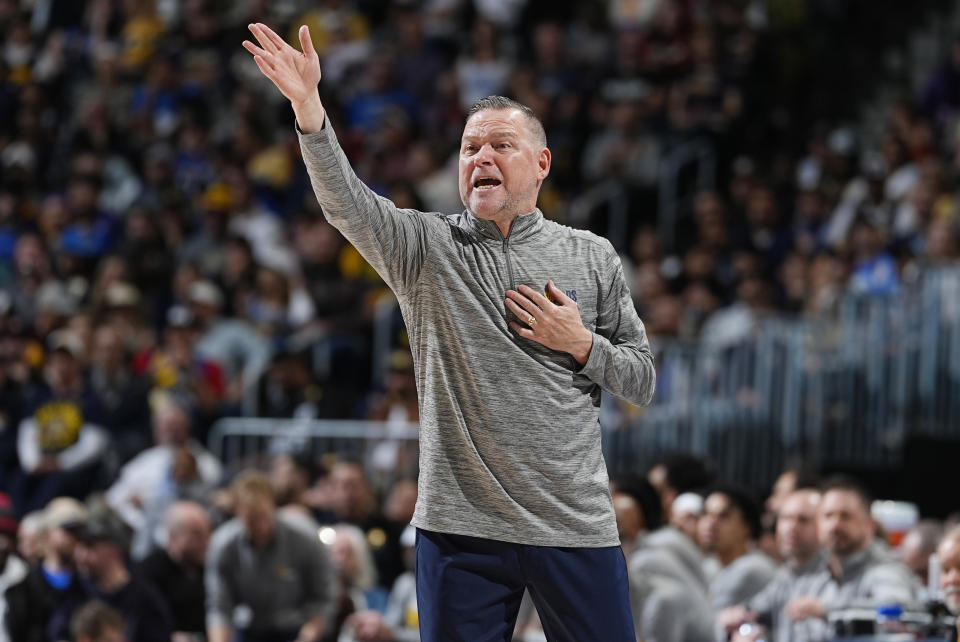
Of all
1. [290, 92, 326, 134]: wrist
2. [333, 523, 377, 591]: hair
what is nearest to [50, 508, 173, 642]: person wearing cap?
[333, 523, 377, 591]: hair

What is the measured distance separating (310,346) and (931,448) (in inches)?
185

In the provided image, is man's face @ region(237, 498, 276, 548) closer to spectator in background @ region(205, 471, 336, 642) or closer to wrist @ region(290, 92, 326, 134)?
spectator in background @ region(205, 471, 336, 642)

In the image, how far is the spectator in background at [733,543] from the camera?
23.4 ft

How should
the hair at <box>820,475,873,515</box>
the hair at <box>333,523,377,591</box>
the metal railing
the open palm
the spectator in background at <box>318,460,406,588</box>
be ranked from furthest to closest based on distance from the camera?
the metal railing → the spectator in background at <box>318,460,406,588</box> → the hair at <box>333,523,377,591</box> → the hair at <box>820,475,873,515</box> → the open palm

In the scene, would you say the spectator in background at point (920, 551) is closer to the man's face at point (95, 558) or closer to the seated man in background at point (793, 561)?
the seated man in background at point (793, 561)

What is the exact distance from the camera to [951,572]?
215 inches

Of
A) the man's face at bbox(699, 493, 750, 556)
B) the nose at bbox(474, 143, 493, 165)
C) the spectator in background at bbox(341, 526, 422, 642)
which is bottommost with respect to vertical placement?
the spectator in background at bbox(341, 526, 422, 642)

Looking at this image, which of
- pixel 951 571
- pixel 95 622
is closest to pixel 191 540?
pixel 95 622

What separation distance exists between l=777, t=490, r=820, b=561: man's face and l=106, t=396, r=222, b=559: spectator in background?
406 cm

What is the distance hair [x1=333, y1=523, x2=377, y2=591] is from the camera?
28.9 ft

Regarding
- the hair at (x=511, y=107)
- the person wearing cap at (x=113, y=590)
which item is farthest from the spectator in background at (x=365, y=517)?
the hair at (x=511, y=107)

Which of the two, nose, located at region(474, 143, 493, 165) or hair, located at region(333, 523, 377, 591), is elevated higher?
nose, located at region(474, 143, 493, 165)

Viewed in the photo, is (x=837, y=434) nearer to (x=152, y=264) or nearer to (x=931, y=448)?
(x=931, y=448)

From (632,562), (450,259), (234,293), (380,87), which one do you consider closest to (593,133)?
(380,87)
